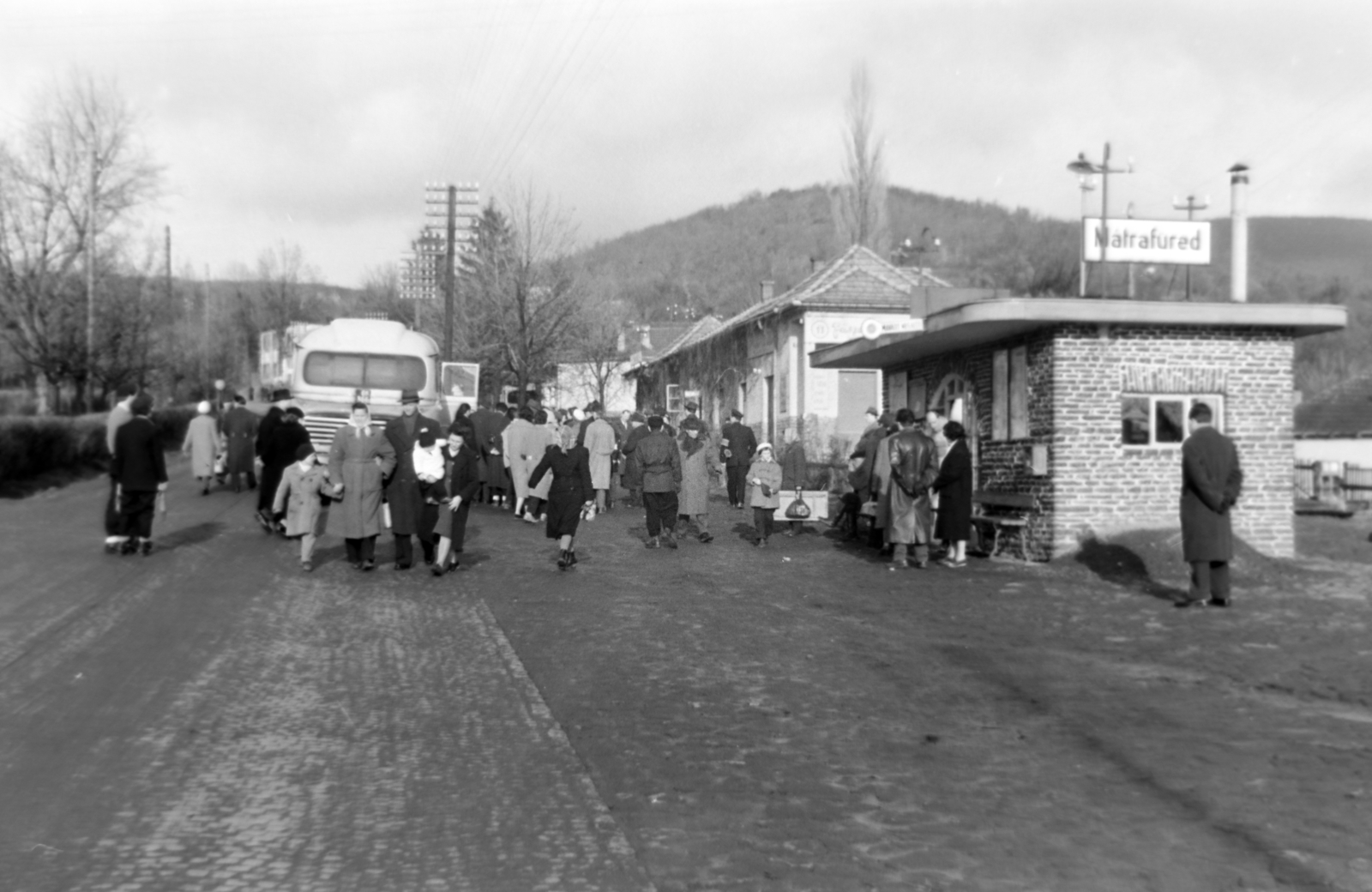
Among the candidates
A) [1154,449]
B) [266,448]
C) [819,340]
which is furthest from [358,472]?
[819,340]

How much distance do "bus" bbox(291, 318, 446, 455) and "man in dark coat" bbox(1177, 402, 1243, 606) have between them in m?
13.8

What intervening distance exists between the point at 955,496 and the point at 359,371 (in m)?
12.3

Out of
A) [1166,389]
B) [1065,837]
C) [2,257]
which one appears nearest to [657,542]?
[1166,389]

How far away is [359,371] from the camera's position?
24.3 meters

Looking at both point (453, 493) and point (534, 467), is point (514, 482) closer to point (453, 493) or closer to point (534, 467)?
point (534, 467)

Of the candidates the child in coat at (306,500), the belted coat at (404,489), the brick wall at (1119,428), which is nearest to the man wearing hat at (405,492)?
the belted coat at (404,489)

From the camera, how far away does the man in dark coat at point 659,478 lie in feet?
55.5

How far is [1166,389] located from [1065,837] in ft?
38.2

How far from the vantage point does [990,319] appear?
15.5 meters

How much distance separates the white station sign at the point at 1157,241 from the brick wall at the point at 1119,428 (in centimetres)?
635

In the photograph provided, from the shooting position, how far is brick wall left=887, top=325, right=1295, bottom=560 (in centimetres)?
1606

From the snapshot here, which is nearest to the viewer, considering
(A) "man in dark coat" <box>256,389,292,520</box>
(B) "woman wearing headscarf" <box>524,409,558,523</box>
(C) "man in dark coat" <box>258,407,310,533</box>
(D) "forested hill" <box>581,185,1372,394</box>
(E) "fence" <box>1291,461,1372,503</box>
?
(C) "man in dark coat" <box>258,407,310,533</box>

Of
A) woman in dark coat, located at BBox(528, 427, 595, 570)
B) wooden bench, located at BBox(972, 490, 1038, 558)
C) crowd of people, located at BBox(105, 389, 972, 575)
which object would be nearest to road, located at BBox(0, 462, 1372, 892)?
crowd of people, located at BBox(105, 389, 972, 575)

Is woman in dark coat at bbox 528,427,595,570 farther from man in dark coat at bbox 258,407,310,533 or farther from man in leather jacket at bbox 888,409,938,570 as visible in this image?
man in dark coat at bbox 258,407,310,533
